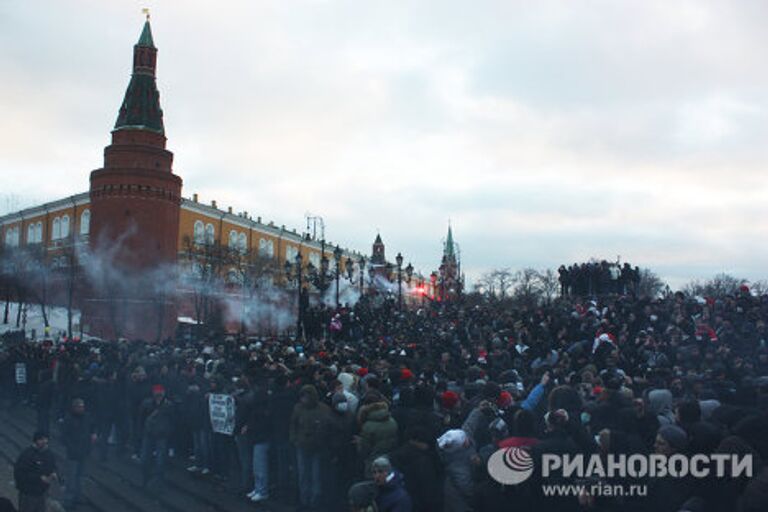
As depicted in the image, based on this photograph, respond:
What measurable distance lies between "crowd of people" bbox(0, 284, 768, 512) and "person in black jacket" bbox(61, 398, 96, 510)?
0.08 feet

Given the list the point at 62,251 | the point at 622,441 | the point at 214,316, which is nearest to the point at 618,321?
the point at 622,441

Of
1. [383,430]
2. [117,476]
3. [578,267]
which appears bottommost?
[117,476]

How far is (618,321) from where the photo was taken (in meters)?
18.2

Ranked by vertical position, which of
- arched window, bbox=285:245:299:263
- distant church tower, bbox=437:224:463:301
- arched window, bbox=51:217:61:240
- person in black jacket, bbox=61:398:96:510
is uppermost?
arched window, bbox=51:217:61:240

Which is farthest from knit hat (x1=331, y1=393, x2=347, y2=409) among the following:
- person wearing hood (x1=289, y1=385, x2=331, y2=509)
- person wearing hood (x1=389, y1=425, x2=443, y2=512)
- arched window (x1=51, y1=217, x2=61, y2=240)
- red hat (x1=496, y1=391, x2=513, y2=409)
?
arched window (x1=51, y1=217, x2=61, y2=240)

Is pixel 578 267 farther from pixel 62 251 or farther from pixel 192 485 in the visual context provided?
pixel 62 251

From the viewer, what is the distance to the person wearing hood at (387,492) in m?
5.82

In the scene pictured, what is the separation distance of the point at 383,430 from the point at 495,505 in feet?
7.33

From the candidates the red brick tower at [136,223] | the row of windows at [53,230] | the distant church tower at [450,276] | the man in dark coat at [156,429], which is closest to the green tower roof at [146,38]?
the red brick tower at [136,223]

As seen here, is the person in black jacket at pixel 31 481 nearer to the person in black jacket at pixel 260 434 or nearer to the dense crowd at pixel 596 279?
the person in black jacket at pixel 260 434

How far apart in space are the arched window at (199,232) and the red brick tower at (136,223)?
12584mm

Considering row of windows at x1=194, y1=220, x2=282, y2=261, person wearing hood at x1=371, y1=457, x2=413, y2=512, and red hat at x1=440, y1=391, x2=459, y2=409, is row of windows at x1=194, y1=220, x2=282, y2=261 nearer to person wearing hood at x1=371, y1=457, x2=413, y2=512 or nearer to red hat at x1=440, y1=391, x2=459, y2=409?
red hat at x1=440, y1=391, x2=459, y2=409

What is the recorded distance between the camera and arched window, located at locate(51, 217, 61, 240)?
77.4 metres

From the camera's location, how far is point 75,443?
10844 mm
